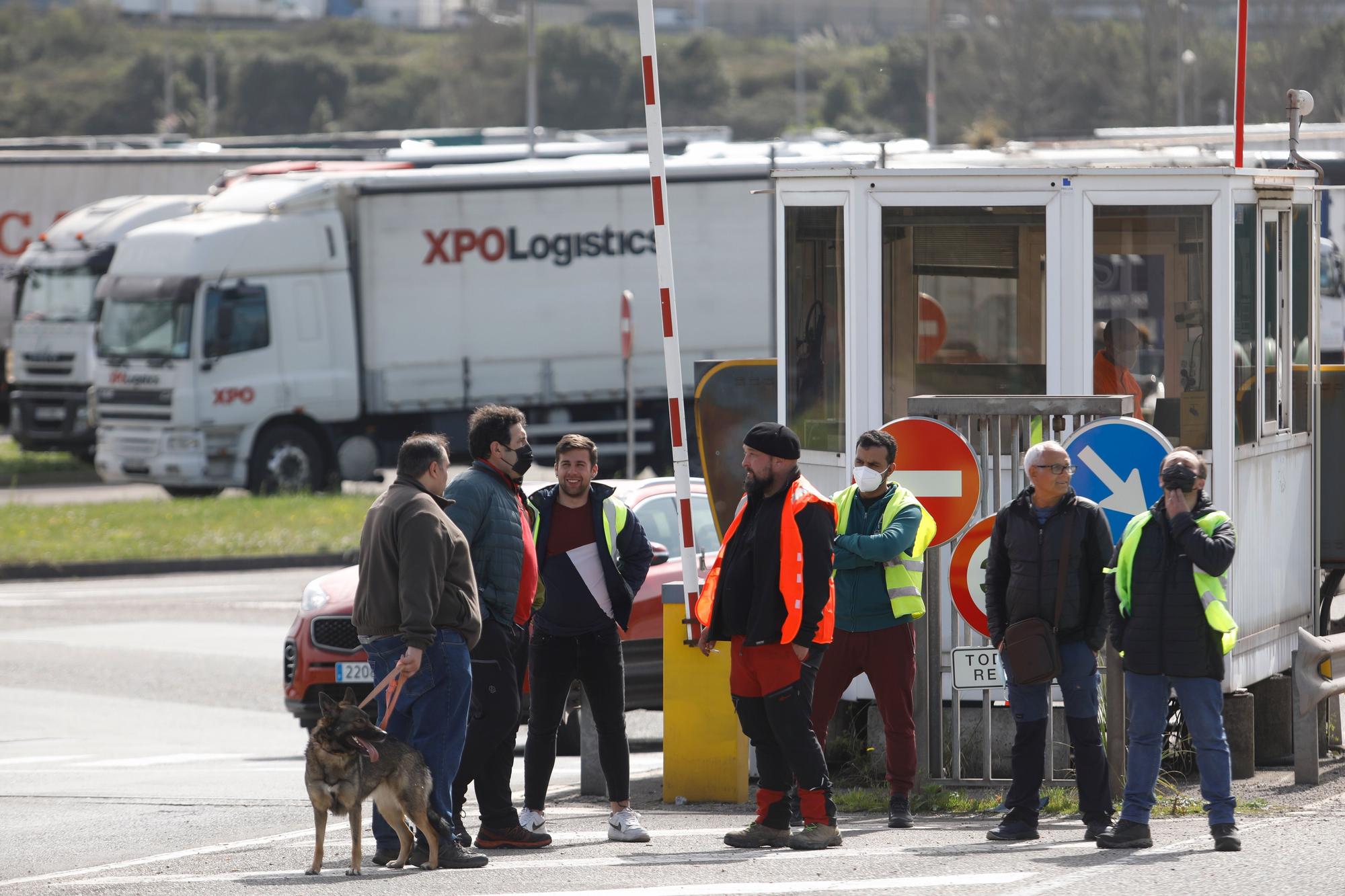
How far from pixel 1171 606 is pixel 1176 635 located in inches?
4.4

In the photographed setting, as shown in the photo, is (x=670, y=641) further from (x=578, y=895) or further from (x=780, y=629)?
(x=578, y=895)

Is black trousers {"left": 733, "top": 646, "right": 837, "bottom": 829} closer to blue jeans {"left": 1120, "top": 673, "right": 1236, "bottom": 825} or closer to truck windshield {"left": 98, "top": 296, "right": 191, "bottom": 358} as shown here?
blue jeans {"left": 1120, "top": 673, "right": 1236, "bottom": 825}

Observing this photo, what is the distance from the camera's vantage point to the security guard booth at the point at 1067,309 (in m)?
9.20

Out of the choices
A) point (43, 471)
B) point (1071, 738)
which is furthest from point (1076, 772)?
point (43, 471)

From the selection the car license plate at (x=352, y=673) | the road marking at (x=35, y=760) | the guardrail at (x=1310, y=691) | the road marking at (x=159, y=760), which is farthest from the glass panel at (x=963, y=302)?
the road marking at (x=35, y=760)

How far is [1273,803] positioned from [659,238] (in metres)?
3.60

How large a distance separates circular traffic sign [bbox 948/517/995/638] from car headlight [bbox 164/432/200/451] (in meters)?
16.6

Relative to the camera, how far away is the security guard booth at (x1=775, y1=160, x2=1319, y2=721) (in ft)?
30.2

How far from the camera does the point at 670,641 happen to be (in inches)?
357

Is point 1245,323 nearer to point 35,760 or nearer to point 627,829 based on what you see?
point 627,829

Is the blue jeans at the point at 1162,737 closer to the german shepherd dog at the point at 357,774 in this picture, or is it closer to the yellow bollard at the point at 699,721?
the yellow bollard at the point at 699,721

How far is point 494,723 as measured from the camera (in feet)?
25.8

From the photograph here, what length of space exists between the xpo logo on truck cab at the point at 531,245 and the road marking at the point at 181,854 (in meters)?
16.4

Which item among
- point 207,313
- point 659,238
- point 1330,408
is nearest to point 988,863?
point 659,238
